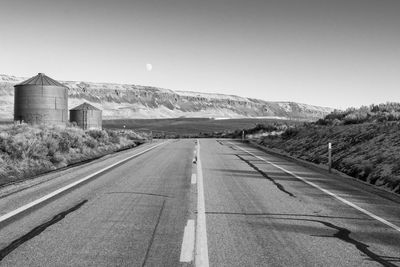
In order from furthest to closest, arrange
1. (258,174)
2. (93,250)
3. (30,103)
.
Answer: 1. (30,103)
2. (258,174)
3. (93,250)

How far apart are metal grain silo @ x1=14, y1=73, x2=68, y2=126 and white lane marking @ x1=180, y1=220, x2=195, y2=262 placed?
3126 cm

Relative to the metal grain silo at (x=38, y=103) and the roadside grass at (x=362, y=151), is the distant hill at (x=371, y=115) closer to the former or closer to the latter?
the roadside grass at (x=362, y=151)

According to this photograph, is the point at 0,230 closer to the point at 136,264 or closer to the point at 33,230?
the point at 33,230

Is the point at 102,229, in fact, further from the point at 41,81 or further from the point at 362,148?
the point at 41,81

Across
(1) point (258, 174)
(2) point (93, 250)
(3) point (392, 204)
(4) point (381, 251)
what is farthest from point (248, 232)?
(1) point (258, 174)

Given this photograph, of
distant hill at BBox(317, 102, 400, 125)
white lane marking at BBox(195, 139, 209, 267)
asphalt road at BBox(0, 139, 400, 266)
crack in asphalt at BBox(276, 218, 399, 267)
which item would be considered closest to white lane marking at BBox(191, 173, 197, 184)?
asphalt road at BBox(0, 139, 400, 266)

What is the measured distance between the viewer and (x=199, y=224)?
21.4 ft

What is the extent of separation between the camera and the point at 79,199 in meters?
8.55

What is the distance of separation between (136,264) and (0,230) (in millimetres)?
2622

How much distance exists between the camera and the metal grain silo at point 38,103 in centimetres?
3494

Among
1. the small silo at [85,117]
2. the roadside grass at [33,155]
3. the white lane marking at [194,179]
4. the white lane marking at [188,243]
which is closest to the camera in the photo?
the white lane marking at [188,243]

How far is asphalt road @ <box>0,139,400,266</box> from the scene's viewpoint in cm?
496

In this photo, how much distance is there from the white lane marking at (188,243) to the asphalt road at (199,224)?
13mm

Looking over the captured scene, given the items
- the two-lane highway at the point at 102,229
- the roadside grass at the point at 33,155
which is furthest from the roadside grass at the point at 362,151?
the roadside grass at the point at 33,155
